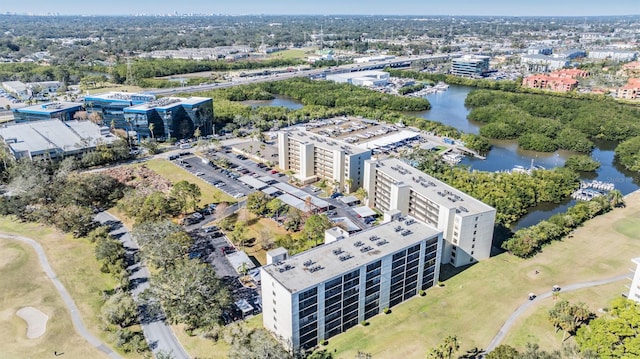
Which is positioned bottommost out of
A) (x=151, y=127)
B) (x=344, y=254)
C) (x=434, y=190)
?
(x=151, y=127)

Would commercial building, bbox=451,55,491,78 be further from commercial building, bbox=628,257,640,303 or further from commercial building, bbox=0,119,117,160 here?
commercial building, bbox=628,257,640,303

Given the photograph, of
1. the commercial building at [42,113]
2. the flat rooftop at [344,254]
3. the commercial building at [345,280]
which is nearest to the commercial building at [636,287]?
the commercial building at [345,280]

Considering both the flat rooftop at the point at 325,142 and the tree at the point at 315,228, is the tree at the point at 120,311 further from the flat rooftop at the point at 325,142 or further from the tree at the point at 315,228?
the flat rooftop at the point at 325,142

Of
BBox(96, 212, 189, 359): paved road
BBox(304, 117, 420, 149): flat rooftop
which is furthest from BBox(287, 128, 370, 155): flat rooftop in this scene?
BBox(96, 212, 189, 359): paved road

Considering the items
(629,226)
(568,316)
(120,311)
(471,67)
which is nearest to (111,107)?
(120,311)

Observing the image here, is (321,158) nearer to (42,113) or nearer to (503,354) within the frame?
(503,354)

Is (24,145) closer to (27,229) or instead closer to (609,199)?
(27,229)

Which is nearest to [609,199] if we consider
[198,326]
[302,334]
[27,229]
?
[302,334]
